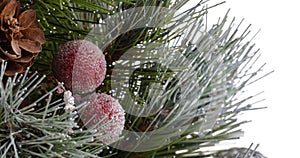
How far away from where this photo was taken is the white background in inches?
31.6

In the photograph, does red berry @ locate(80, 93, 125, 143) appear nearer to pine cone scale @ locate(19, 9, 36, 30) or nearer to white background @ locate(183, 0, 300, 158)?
pine cone scale @ locate(19, 9, 36, 30)

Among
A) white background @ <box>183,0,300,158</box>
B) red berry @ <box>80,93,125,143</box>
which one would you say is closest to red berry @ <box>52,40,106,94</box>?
red berry @ <box>80,93,125,143</box>

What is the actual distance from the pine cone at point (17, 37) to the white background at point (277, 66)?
0.44 meters

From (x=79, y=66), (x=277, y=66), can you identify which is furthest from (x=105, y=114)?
(x=277, y=66)

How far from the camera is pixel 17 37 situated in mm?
390

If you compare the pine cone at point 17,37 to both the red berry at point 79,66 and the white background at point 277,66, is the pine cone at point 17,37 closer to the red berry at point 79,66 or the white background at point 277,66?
the red berry at point 79,66

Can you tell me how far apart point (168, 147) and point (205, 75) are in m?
0.07

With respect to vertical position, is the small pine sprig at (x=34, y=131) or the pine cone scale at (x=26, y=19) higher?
the pine cone scale at (x=26, y=19)

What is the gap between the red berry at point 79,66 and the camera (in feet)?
1.29

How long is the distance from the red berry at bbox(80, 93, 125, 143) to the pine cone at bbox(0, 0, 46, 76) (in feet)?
0.17

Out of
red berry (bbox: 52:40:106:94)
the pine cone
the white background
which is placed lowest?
the white background

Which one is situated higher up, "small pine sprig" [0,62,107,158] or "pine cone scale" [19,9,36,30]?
"pine cone scale" [19,9,36,30]

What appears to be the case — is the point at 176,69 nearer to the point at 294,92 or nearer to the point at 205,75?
the point at 205,75

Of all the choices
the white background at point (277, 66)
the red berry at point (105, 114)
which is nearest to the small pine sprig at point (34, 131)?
the red berry at point (105, 114)
